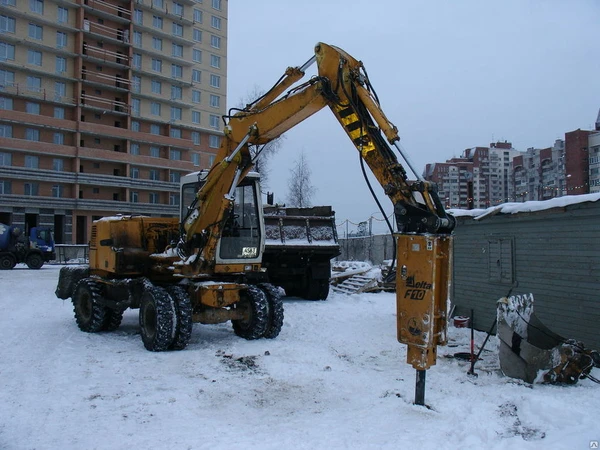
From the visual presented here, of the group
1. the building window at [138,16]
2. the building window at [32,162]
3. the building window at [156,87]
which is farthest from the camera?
the building window at [156,87]

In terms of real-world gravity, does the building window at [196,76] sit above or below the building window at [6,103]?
above

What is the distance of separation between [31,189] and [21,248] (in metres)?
19.0

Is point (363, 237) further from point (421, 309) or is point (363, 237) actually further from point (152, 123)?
point (152, 123)

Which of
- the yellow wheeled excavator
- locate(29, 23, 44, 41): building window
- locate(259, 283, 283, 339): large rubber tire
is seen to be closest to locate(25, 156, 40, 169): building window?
locate(29, 23, 44, 41): building window

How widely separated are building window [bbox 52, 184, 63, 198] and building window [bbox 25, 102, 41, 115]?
677 centimetres

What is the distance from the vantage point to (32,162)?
4628 centimetres

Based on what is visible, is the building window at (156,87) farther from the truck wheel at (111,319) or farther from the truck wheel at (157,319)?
the truck wheel at (157,319)

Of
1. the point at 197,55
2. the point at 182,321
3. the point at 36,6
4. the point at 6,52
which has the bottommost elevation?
the point at 182,321

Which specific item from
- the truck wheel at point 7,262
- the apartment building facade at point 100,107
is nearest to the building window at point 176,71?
the apartment building facade at point 100,107

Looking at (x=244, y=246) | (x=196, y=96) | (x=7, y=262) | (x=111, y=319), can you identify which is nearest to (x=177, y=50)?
(x=196, y=96)

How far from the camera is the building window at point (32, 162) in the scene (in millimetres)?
46031

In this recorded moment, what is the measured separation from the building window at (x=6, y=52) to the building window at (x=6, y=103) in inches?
135

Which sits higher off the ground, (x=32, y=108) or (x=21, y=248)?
(x=32, y=108)

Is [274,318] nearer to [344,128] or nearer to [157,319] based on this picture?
[157,319]
